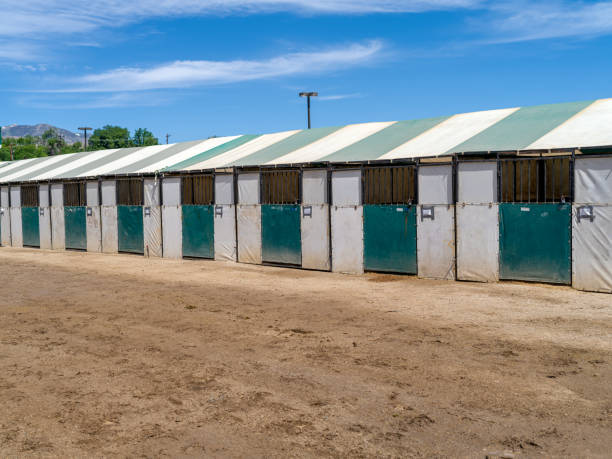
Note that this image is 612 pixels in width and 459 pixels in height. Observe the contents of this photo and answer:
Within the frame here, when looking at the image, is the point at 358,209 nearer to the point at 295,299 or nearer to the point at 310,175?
the point at 310,175

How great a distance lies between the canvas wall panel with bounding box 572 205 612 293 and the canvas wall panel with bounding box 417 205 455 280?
119 inches

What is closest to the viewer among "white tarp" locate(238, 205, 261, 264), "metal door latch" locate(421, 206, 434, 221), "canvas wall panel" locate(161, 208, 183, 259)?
"metal door latch" locate(421, 206, 434, 221)

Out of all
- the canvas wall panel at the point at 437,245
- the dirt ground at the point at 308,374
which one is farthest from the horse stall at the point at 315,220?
the dirt ground at the point at 308,374

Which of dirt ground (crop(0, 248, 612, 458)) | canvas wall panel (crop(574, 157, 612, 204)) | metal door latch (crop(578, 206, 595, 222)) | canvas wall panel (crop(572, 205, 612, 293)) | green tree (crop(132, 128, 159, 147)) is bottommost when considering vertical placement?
dirt ground (crop(0, 248, 612, 458))

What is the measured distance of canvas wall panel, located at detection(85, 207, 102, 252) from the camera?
26.1 m

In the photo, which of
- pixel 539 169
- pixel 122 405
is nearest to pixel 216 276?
pixel 539 169

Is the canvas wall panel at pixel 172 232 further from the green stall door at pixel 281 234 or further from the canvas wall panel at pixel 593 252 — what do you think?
the canvas wall panel at pixel 593 252

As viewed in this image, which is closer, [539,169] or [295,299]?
[295,299]

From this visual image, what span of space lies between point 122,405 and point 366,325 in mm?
4942

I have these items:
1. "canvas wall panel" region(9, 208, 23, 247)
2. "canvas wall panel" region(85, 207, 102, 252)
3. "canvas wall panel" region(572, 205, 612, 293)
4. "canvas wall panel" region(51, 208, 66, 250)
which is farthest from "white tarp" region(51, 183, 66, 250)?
"canvas wall panel" region(572, 205, 612, 293)

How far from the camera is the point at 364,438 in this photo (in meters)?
5.53

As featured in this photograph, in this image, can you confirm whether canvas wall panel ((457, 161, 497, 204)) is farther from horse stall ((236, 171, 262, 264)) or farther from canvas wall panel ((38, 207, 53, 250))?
canvas wall panel ((38, 207, 53, 250))

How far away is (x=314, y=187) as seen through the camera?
18.4 metres

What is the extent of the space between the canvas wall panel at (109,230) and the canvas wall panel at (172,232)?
3.34m
